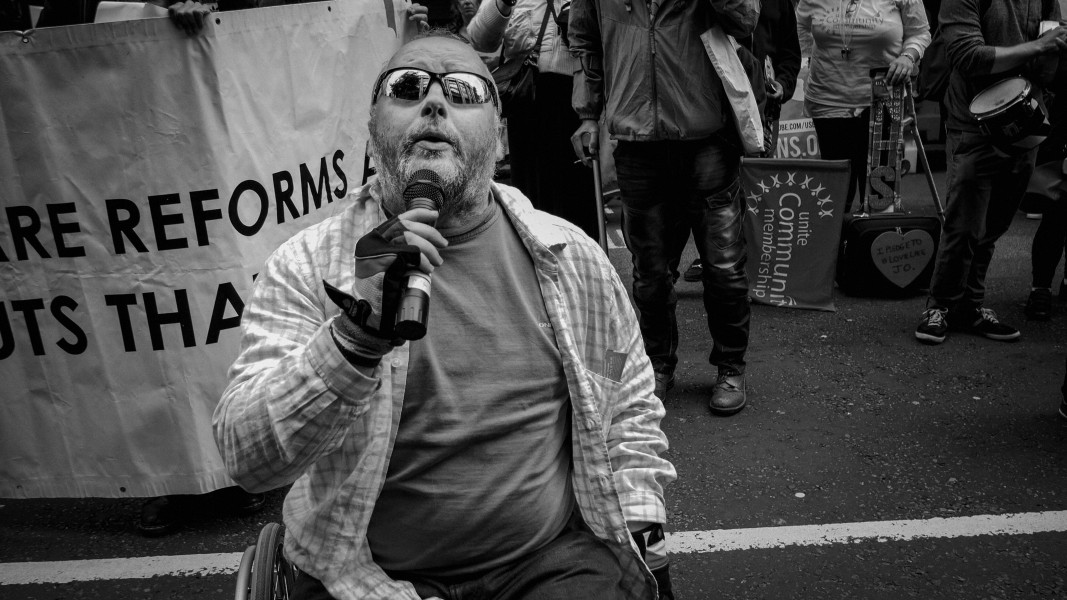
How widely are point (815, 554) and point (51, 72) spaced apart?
2916 millimetres

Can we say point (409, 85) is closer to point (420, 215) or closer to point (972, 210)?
point (420, 215)

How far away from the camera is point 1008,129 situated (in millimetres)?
4348

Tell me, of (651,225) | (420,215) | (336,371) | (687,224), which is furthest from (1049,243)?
(336,371)

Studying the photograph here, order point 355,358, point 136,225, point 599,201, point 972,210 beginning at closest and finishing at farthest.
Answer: point 355,358, point 136,225, point 972,210, point 599,201

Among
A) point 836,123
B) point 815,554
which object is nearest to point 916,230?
point 836,123

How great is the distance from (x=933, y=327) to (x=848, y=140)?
2.25m

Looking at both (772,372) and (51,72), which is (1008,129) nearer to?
(772,372)

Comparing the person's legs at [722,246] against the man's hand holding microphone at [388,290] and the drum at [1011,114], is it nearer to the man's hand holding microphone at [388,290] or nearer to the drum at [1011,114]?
the drum at [1011,114]

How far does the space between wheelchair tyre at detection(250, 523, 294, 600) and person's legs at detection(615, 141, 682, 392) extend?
2.51m

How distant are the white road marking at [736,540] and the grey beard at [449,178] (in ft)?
5.34

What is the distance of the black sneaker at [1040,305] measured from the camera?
17.2 ft

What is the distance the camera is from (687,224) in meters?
4.23

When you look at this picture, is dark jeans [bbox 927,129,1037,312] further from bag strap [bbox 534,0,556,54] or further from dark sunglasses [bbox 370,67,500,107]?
dark sunglasses [bbox 370,67,500,107]

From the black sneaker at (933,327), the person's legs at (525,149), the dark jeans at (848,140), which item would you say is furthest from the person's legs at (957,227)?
the person's legs at (525,149)
